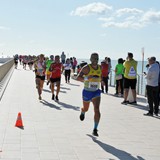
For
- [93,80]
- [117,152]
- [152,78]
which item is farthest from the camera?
[152,78]

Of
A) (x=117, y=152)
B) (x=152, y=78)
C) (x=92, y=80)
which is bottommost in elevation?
(x=117, y=152)

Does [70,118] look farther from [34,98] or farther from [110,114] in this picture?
[34,98]

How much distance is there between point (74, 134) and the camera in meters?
8.51

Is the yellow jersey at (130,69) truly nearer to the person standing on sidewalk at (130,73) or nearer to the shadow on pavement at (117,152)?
the person standing on sidewalk at (130,73)

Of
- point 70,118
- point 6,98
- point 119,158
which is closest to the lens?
point 119,158

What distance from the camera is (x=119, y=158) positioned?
21.7 ft

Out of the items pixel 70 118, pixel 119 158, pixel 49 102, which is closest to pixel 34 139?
pixel 119 158

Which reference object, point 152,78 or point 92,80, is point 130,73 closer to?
point 152,78

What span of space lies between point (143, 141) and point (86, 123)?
2.28 metres

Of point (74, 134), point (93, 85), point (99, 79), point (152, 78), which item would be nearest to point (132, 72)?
point (152, 78)

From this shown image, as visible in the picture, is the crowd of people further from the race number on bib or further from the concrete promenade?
the concrete promenade

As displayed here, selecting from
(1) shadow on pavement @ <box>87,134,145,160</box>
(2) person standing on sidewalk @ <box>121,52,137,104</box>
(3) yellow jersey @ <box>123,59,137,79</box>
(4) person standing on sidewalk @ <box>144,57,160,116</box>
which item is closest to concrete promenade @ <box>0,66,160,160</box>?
(1) shadow on pavement @ <box>87,134,145,160</box>

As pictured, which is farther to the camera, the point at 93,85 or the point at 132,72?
the point at 132,72

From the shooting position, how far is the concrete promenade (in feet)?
22.3
